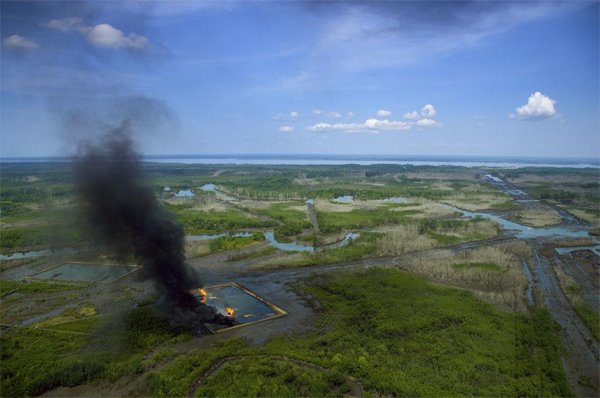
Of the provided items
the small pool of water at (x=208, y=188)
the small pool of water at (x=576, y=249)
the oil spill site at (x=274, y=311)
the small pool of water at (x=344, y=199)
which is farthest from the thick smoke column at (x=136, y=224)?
the small pool of water at (x=208, y=188)

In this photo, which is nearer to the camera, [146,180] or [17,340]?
[17,340]

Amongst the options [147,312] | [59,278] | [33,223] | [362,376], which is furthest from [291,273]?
[33,223]

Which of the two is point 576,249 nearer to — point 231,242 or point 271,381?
point 231,242

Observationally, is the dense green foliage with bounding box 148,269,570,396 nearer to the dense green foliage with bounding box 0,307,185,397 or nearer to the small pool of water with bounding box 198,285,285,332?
the dense green foliage with bounding box 0,307,185,397

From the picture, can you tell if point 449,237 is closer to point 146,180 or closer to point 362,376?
point 362,376

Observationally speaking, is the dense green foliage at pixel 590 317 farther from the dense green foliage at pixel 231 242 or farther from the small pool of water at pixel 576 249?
the dense green foliage at pixel 231 242

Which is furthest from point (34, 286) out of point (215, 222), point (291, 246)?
point (215, 222)
